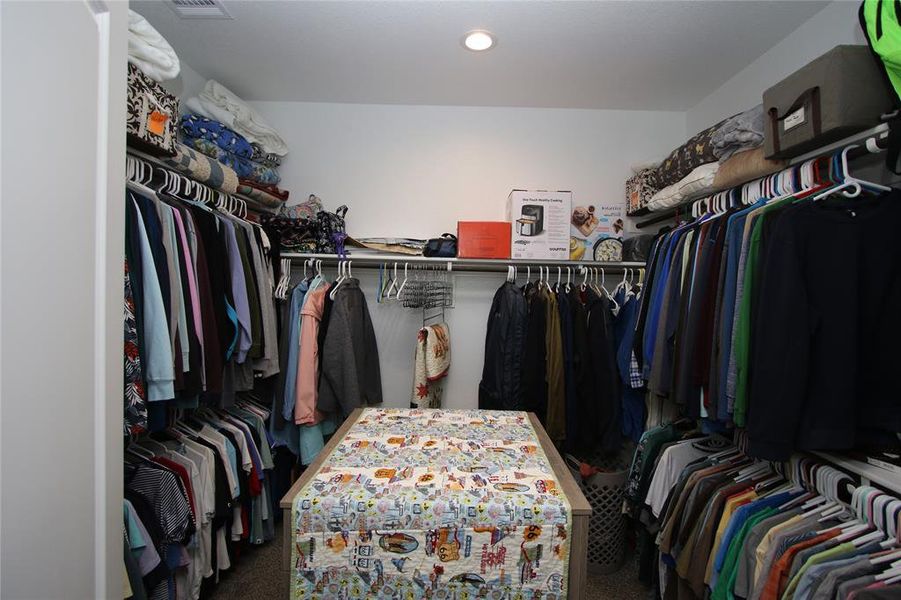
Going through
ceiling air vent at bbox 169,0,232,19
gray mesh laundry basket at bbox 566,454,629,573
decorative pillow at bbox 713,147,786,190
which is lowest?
gray mesh laundry basket at bbox 566,454,629,573

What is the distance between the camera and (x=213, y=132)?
2.03 m

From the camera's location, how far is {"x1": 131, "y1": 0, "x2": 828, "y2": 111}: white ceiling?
5.62 feet

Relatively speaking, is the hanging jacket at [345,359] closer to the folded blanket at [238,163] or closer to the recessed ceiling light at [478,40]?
the folded blanket at [238,163]

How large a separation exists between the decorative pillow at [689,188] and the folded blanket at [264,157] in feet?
7.70

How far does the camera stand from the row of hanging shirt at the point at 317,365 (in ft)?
7.09

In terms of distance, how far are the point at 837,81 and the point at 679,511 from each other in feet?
5.33

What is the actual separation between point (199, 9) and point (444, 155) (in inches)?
57.0

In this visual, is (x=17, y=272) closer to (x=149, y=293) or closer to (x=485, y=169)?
(x=149, y=293)

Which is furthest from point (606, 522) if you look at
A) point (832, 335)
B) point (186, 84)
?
point (186, 84)

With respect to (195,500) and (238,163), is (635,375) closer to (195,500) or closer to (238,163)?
(195,500)

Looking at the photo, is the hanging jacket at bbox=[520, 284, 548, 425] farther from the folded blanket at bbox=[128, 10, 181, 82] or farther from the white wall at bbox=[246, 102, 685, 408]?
the folded blanket at bbox=[128, 10, 181, 82]

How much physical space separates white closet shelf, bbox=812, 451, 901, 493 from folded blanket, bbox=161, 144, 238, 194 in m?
2.64

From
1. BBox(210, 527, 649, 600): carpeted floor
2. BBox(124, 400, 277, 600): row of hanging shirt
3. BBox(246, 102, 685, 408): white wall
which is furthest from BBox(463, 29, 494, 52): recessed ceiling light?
BBox(210, 527, 649, 600): carpeted floor

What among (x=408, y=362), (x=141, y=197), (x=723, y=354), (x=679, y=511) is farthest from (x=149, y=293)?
(x=679, y=511)
